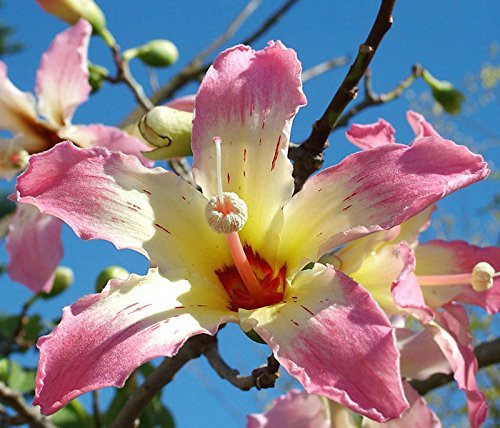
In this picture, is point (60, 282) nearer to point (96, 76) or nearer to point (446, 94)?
point (96, 76)

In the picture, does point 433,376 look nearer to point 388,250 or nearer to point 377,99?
point 388,250

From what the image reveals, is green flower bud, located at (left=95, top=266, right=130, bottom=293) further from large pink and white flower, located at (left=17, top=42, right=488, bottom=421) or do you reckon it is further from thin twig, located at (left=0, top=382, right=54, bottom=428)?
large pink and white flower, located at (left=17, top=42, right=488, bottom=421)

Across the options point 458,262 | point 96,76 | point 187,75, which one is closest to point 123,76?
point 96,76

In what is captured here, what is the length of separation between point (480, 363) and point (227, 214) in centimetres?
85

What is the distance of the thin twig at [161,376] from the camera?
1365 mm

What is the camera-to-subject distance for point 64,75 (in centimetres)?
175

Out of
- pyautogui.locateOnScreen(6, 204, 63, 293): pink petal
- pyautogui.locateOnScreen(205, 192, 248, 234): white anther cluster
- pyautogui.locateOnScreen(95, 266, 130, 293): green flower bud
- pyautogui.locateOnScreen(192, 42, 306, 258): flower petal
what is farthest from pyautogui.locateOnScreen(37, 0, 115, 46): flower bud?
pyautogui.locateOnScreen(205, 192, 248, 234): white anther cluster

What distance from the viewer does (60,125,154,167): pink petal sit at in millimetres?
1534

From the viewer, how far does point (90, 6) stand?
1.98 metres

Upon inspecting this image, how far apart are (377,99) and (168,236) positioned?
0.91m

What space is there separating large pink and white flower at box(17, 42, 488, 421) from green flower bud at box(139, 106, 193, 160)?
0.35ft

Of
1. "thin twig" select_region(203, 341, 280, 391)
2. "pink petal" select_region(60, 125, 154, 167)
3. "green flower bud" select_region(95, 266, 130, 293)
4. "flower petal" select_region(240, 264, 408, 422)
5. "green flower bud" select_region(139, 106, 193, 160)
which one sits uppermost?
"green flower bud" select_region(139, 106, 193, 160)

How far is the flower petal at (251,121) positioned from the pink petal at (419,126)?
27cm

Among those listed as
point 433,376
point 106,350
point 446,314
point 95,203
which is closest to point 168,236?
point 95,203
